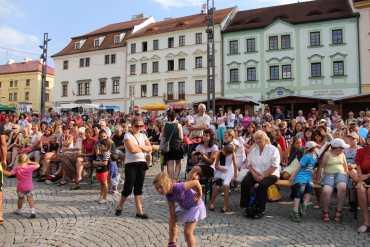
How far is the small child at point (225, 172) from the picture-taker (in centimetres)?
783

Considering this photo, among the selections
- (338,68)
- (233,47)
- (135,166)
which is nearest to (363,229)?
(135,166)

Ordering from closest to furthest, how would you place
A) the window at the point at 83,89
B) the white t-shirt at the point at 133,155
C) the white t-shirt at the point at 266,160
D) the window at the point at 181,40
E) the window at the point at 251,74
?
the white t-shirt at the point at 133,155, the white t-shirt at the point at 266,160, the window at the point at 251,74, the window at the point at 181,40, the window at the point at 83,89

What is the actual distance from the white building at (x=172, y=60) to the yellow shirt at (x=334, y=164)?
3493 cm

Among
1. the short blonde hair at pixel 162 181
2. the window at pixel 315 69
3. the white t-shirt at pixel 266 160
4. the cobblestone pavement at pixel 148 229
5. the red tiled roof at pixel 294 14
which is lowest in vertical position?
the cobblestone pavement at pixel 148 229

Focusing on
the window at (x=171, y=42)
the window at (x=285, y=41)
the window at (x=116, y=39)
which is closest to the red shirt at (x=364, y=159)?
the window at (x=285, y=41)

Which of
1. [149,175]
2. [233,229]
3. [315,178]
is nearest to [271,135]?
[315,178]

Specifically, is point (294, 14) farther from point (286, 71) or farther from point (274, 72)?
point (274, 72)

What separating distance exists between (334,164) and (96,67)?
47.4m

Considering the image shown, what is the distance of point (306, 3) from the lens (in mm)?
42500

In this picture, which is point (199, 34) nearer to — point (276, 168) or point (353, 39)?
point (353, 39)

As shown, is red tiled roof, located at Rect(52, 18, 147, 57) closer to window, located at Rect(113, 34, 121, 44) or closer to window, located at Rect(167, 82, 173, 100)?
window, located at Rect(113, 34, 121, 44)

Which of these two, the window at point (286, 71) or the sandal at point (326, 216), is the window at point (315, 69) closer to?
the window at point (286, 71)

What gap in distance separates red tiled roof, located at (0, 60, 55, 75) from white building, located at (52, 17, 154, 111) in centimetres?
1641

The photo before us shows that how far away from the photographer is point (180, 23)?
4762 centimetres
